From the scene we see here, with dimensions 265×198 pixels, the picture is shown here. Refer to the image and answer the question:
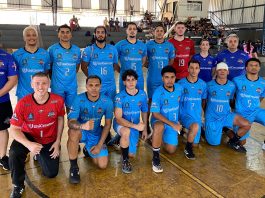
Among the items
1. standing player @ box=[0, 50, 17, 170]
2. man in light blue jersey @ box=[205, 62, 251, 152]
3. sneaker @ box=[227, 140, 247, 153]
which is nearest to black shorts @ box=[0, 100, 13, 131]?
standing player @ box=[0, 50, 17, 170]

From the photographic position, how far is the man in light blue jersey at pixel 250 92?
4.51 m

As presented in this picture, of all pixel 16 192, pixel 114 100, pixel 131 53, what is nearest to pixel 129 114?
pixel 114 100

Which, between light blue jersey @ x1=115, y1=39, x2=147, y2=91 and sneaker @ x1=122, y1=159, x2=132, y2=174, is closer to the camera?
sneaker @ x1=122, y1=159, x2=132, y2=174

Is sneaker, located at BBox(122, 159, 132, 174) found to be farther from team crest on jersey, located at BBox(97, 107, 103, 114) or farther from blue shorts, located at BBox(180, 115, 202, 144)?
blue shorts, located at BBox(180, 115, 202, 144)

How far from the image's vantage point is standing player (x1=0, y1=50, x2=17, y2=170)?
3.48 meters

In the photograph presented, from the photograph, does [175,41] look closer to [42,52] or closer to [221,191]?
[42,52]

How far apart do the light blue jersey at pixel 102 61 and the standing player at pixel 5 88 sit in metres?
1.25

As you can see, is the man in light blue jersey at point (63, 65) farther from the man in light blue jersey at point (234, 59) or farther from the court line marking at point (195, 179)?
the man in light blue jersey at point (234, 59)

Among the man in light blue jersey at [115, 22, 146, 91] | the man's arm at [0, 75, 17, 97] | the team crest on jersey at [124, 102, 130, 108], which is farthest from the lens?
the man in light blue jersey at [115, 22, 146, 91]

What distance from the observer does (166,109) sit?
4.07m

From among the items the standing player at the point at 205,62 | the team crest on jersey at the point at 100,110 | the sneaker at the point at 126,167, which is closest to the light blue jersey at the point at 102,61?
the team crest on jersey at the point at 100,110

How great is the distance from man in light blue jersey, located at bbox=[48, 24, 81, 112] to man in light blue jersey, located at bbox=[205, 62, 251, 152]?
7.36ft

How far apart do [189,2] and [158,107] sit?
68.3 feet

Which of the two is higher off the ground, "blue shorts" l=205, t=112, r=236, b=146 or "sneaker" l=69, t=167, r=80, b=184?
"blue shorts" l=205, t=112, r=236, b=146
